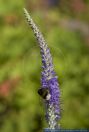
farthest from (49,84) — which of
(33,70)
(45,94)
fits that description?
(33,70)

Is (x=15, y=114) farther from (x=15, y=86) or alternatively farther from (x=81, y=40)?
(x=81, y=40)

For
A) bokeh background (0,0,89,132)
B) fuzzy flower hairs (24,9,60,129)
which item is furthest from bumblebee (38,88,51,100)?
bokeh background (0,0,89,132)

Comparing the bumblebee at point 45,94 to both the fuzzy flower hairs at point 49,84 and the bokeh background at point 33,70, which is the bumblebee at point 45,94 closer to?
the fuzzy flower hairs at point 49,84

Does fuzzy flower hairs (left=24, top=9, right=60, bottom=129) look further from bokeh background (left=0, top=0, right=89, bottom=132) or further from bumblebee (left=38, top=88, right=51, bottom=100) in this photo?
bokeh background (left=0, top=0, right=89, bottom=132)

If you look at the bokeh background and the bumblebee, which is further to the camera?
the bokeh background

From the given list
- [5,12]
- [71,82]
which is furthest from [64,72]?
[5,12]

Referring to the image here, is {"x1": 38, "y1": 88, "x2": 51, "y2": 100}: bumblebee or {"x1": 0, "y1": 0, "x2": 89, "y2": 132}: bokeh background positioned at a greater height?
{"x1": 0, "y1": 0, "x2": 89, "y2": 132}: bokeh background

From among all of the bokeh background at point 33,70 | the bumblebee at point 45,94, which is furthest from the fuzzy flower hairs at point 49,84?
the bokeh background at point 33,70
